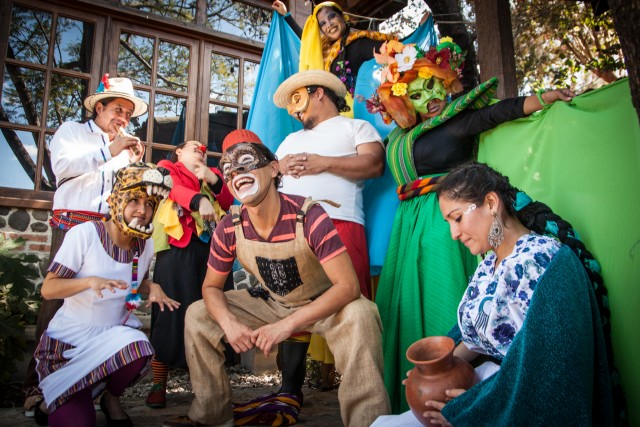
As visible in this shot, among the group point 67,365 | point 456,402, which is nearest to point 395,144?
point 456,402

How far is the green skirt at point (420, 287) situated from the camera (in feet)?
9.02

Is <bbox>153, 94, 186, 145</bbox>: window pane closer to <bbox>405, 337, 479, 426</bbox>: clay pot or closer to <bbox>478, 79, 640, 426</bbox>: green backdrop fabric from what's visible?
<bbox>478, 79, 640, 426</bbox>: green backdrop fabric

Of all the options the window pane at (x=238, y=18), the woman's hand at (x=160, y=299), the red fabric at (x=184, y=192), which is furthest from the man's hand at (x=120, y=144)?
the window pane at (x=238, y=18)

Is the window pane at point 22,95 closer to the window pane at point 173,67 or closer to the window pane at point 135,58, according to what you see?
the window pane at point 135,58

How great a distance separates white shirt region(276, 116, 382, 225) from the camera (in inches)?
124

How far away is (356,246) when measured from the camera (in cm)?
312

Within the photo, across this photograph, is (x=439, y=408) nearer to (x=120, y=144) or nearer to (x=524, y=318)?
(x=524, y=318)

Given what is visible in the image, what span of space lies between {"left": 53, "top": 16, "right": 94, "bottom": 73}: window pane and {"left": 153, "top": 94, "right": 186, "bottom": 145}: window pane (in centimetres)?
74

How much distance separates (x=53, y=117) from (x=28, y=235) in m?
1.15

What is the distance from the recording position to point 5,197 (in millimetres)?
4531

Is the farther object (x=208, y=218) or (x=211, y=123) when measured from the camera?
(x=211, y=123)

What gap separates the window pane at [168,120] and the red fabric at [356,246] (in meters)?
2.93

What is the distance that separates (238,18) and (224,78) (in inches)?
27.8

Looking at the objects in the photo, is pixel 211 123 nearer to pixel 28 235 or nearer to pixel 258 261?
pixel 28 235
